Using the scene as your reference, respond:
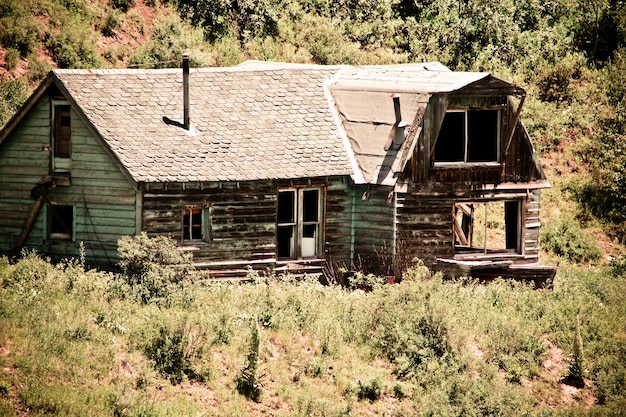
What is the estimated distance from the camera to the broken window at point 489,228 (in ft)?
99.4

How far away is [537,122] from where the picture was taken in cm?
4144

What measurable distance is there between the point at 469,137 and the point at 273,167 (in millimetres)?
6548

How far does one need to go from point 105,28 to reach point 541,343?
72.5ft

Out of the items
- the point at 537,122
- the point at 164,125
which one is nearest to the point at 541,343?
the point at 164,125

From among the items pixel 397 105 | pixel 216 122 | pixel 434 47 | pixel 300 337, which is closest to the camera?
pixel 300 337

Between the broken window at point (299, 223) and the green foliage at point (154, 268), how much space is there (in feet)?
12.0

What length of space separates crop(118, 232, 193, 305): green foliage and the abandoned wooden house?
0.95 m

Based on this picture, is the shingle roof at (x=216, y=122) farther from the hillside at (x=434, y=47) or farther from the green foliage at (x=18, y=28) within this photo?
the green foliage at (x=18, y=28)

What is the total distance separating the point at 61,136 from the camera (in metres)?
27.5

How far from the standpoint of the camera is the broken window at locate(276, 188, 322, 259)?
28625 mm

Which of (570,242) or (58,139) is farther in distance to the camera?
(570,242)

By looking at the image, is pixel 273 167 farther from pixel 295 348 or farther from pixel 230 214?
pixel 295 348

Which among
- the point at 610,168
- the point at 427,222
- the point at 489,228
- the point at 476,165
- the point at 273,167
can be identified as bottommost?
the point at 489,228

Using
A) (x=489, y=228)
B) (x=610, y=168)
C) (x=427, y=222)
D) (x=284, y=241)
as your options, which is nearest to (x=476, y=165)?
(x=427, y=222)
